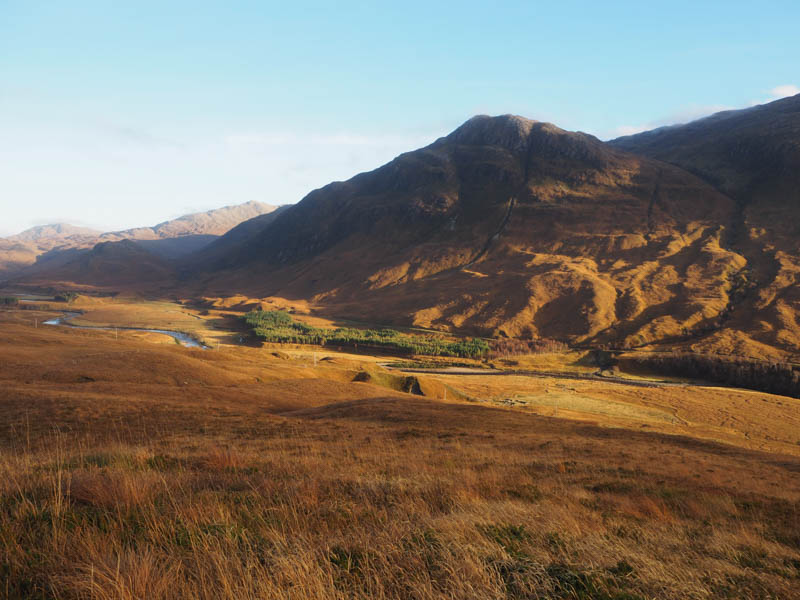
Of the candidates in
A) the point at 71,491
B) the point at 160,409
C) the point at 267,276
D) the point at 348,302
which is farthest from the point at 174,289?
the point at 71,491

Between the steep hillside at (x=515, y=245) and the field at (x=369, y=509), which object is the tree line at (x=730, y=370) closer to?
the steep hillside at (x=515, y=245)

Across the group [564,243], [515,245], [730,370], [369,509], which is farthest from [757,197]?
[369,509]

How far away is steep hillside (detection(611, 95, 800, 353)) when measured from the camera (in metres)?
75.8

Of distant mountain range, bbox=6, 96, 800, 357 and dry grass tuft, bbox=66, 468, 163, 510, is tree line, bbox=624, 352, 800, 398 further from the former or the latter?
dry grass tuft, bbox=66, 468, 163, 510

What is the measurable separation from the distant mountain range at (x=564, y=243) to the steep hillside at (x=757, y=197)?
0.44 meters

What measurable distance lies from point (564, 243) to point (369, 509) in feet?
428

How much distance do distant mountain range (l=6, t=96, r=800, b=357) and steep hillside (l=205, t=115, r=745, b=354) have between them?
0.49 m

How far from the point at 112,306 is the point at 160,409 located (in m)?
118

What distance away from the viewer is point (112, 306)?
12000cm

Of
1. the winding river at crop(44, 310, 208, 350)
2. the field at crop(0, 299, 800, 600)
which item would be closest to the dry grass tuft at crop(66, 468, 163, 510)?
the field at crop(0, 299, 800, 600)

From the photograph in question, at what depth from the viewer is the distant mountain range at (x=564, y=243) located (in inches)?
3457

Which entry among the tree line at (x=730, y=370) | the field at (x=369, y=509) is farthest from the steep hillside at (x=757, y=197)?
the field at (x=369, y=509)

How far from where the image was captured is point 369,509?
6.36 meters

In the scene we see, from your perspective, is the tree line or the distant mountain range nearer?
the tree line
